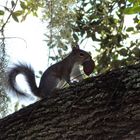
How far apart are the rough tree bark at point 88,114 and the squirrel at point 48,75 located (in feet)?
2.90

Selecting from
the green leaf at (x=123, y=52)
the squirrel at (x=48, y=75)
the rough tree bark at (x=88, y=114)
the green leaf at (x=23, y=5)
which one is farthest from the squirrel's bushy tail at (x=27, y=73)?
the rough tree bark at (x=88, y=114)

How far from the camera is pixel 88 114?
2025mm

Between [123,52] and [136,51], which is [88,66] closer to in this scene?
[123,52]

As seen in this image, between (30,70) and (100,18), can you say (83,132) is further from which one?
(100,18)

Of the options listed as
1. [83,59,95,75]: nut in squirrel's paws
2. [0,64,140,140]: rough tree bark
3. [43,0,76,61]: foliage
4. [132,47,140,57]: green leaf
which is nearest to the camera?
[0,64,140,140]: rough tree bark

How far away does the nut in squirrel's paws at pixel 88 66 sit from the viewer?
12.3ft

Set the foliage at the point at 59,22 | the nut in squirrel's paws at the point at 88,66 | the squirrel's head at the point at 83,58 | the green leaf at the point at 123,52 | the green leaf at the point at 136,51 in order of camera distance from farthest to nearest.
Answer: the squirrel's head at the point at 83,58 < the nut in squirrel's paws at the point at 88,66 < the green leaf at the point at 123,52 < the green leaf at the point at 136,51 < the foliage at the point at 59,22

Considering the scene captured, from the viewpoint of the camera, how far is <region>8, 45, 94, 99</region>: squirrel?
10.7 ft

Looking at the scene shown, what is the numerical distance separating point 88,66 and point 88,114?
1.88 m

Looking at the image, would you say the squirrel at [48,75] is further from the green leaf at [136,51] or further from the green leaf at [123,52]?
the green leaf at [136,51]

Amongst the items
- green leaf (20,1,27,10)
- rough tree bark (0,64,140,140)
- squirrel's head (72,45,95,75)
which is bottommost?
rough tree bark (0,64,140,140)

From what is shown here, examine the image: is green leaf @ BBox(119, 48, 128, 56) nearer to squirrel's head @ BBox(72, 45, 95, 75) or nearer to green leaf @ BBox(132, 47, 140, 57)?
green leaf @ BBox(132, 47, 140, 57)

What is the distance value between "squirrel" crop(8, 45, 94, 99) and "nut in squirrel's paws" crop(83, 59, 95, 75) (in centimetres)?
2

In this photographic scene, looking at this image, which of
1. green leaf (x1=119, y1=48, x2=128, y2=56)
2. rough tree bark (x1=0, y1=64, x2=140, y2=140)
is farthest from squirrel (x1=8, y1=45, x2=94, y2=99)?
rough tree bark (x1=0, y1=64, x2=140, y2=140)
